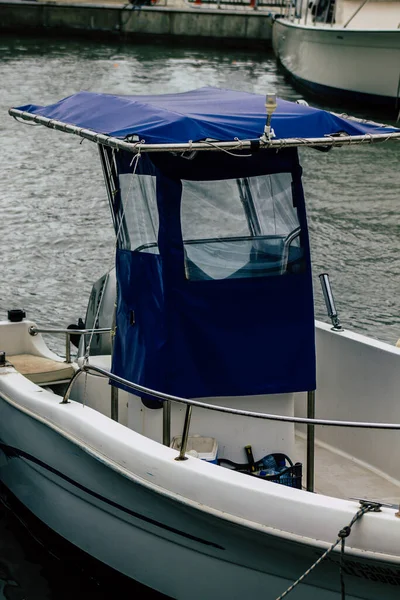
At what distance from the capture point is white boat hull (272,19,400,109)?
80.3 feet

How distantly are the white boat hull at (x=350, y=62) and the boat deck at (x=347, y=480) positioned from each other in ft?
61.7

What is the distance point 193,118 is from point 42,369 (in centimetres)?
225

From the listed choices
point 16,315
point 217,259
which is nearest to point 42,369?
point 16,315

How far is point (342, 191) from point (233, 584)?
12.5m

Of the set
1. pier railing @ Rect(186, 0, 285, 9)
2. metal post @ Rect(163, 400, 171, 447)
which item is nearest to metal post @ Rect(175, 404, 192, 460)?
metal post @ Rect(163, 400, 171, 447)

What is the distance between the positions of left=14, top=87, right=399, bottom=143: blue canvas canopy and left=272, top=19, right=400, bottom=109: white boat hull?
730 inches

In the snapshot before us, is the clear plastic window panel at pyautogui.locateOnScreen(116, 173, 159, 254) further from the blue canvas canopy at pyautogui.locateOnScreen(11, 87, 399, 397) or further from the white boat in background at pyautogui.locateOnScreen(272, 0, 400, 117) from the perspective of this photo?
the white boat in background at pyautogui.locateOnScreen(272, 0, 400, 117)

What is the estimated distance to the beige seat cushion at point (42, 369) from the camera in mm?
7012

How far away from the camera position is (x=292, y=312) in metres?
5.99

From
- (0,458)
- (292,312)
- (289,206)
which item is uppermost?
(289,206)

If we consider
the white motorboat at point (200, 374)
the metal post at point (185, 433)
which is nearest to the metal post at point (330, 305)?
the white motorboat at point (200, 374)

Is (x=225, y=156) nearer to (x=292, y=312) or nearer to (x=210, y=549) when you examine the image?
(x=292, y=312)

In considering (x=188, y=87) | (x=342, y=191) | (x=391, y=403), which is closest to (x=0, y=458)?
(x=391, y=403)

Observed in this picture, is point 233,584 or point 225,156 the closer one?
point 233,584
